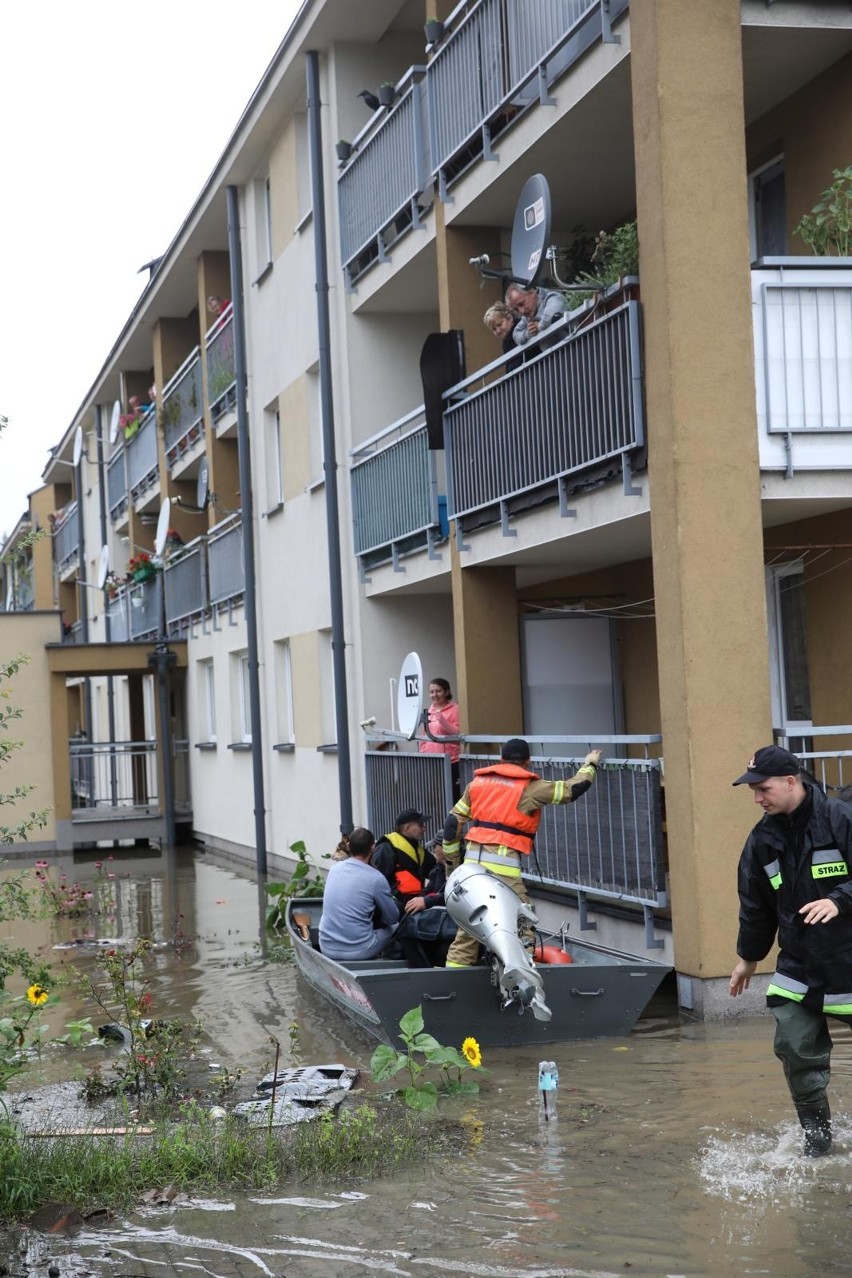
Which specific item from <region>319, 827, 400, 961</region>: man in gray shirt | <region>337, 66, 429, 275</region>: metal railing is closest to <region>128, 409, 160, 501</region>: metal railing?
<region>337, 66, 429, 275</region>: metal railing

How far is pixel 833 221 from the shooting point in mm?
10680

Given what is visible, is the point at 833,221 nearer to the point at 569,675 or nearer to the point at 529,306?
the point at 529,306

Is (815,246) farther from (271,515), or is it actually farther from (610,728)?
(271,515)

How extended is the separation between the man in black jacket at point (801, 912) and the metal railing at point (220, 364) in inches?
736

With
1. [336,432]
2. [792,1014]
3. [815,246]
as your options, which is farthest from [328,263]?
[792,1014]

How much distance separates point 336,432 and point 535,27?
7.04 metres

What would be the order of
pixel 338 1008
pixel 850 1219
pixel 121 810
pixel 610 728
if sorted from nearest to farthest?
1. pixel 850 1219
2. pixel 338 1008
3. pixel 610 728
4. pixel 121 810

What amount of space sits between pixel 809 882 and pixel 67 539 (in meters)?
47.0

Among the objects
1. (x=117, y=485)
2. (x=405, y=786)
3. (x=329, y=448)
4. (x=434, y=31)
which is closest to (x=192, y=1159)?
(x=405, y=786)

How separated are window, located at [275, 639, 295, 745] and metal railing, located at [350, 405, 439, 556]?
14.6ft

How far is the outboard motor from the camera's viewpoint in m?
8.91

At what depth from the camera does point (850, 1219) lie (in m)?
5.83

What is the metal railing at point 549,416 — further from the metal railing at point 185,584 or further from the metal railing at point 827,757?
the metal railing at point 185,584

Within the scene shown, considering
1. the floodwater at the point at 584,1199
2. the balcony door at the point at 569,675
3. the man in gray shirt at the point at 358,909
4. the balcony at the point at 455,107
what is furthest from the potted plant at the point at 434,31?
the floodwater at the point at 584,1199
